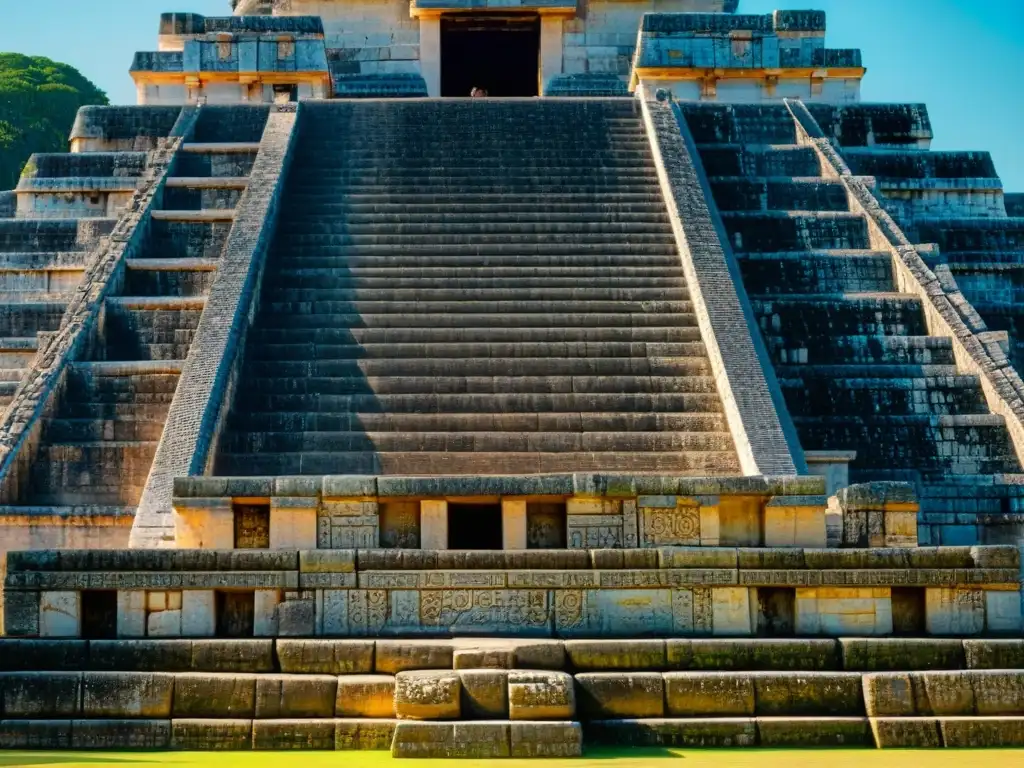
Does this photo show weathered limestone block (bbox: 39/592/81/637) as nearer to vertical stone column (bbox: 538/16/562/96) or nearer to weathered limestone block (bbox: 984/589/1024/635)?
weathered limestone block (bbox: 984/589/1024/635)

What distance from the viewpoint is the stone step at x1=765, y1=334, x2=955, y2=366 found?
53.1 ft

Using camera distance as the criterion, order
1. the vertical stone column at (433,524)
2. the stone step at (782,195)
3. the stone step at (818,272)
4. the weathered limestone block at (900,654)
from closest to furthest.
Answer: the weathered limestone block at (900,654), the vertical stone column at (433,524), the stone step at (818,272), the stone step at (782,195)

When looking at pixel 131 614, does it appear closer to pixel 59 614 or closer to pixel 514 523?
pixel 59 614

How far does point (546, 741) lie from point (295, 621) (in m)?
2.27

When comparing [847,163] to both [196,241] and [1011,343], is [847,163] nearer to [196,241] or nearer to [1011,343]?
[1011,343]

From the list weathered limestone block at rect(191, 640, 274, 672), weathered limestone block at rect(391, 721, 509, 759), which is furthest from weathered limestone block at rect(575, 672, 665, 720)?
weathered limestone block at rect(191, 640, 274, 672)

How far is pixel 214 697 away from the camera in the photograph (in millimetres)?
9594

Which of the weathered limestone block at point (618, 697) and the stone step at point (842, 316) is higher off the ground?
the stone step at point (842, 316)

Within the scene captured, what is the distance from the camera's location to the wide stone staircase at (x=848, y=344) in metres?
15.2

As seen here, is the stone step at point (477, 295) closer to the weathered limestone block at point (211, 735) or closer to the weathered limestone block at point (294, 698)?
the weathered limestone block at point (294, 698)

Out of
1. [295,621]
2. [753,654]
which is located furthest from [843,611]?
[295,621]

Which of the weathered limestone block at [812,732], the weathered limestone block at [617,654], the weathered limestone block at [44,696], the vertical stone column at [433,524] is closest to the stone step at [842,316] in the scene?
the vertical stone column at [433,524]

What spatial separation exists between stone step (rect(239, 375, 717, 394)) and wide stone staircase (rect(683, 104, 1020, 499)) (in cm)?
157

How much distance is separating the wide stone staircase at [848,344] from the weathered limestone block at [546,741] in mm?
6640
